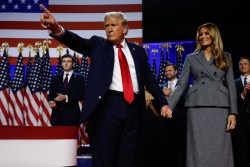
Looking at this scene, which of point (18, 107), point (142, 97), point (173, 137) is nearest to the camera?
point (142, 97)

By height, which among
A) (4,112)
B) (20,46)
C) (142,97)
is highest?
(20,46)

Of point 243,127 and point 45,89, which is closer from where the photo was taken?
point 243,127

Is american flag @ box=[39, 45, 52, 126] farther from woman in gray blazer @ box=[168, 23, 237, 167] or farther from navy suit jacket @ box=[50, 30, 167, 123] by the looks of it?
navy suit jacket @ box=[50, 30, 167, 123]

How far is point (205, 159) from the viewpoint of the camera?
2748mm

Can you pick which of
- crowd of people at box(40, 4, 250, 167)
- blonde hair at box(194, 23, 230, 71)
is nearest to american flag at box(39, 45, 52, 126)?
crowd of people at box(40, 4, 250, 167)

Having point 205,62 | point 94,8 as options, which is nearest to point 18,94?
point 94,8

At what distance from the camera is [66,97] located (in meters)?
4.63

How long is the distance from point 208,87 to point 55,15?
14.4ft

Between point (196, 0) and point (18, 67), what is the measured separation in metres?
4.40

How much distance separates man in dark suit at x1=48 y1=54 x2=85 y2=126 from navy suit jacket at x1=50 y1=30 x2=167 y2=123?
239 centimetres

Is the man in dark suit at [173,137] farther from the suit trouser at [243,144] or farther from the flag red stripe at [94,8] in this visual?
the flag red stripe at [94,8]

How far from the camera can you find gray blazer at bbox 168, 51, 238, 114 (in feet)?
9.05

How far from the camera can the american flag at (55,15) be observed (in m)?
6.52

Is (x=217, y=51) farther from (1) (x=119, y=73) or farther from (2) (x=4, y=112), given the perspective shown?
(2) (x=4, y=112)
